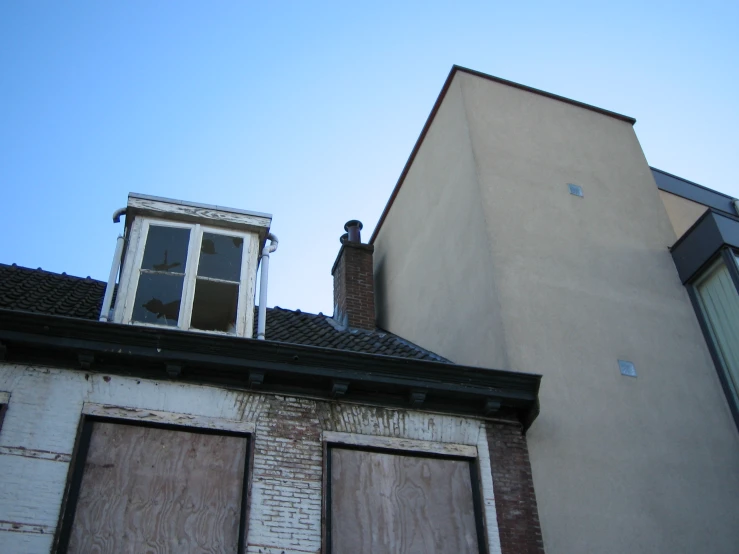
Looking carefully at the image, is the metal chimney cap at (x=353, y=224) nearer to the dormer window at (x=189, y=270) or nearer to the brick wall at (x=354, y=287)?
the brick wall at (x=354, y=287)

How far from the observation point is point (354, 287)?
14375 millimetres

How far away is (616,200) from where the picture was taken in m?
14.0

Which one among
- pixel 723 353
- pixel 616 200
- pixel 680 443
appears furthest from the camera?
pixel 616 200

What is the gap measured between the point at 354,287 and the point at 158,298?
4.58 metres

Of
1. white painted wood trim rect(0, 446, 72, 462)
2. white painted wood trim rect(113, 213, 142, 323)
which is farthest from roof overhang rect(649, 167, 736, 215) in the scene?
white painted wood trim rect(0, 446, 72, 462)

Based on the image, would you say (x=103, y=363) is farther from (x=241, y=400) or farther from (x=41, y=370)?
(x=241, y=400)

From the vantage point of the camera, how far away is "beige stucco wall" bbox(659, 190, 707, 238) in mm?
15141

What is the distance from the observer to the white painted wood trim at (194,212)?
11.1 metres

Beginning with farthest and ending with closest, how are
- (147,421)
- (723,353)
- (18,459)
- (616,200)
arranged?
(616,200) < (723,353) < (147,421) < (18,459)

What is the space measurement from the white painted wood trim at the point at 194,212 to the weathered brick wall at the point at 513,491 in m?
4.08

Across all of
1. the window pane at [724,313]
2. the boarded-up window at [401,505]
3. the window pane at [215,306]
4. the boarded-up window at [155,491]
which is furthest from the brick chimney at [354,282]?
the window pane at [724,313]

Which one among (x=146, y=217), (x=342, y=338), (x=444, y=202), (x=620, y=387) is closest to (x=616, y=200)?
(x=444, y=202)

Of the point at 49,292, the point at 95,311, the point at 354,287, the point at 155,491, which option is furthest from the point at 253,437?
the point at 354,287

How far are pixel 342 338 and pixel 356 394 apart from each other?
7.74 feet
